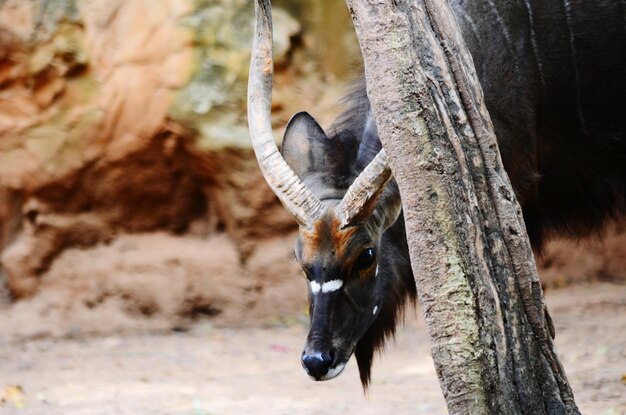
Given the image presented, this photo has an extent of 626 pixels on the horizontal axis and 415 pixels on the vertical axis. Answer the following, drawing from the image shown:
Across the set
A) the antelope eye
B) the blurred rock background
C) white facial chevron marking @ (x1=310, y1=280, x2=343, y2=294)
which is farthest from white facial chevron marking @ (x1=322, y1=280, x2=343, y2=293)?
the blurred rock background

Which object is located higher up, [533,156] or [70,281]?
[533,156]

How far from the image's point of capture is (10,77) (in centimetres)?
797

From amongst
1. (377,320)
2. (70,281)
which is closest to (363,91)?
(377,320)

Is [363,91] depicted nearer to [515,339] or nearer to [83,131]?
[515,339]

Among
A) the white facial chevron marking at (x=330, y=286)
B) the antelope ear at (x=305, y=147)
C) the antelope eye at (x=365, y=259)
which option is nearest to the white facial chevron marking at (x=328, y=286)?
the white facial chevron marking at (x=330, y=286)

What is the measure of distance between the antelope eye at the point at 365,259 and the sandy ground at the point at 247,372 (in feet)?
3.72

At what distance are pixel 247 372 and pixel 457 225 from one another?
3.76 m

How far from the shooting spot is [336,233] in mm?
4414

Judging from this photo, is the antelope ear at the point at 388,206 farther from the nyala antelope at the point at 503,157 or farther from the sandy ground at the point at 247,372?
the sandy ground at the point at 247,372

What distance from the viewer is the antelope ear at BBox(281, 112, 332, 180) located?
16.6ft

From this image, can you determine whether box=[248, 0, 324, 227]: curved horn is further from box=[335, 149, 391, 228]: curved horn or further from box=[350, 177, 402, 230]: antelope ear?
box=[350, 177, 402, 230]: antelope ear

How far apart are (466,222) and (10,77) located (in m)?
5.76

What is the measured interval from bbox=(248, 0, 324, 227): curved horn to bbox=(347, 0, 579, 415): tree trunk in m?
0.93

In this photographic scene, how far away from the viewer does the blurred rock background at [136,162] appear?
7883 millimetres
